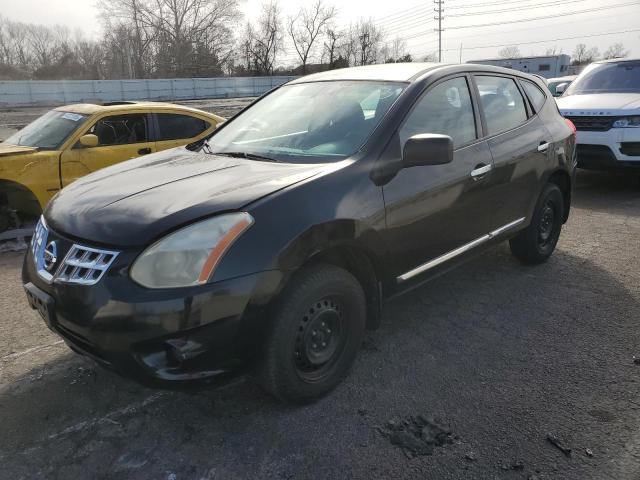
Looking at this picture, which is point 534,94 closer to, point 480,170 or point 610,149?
point 480,170

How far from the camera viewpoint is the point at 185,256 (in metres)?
2.17

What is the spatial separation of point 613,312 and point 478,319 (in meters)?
1.04

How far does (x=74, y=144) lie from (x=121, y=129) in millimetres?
647

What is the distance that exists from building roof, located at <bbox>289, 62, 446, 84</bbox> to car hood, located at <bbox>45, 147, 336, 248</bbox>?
1.03m

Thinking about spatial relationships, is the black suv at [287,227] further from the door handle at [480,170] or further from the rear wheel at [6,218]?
the rear wheel at [6,218]

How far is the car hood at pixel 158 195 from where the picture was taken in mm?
2248

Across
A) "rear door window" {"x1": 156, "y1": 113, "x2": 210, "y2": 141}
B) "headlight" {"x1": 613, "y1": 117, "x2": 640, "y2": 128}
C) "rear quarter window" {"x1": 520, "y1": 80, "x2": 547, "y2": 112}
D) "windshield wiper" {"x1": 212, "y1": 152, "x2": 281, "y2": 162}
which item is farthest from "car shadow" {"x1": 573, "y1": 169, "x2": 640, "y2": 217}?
"windshield wiper" {"x1": 212, "y1": 152, "x2": 281, "y2": 162}

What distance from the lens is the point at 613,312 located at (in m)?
3.78

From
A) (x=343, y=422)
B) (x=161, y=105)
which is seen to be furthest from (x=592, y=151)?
(x=343, y=422)

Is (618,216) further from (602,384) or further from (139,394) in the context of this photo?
(139,394)

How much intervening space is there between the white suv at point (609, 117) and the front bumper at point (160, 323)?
684 centimetres

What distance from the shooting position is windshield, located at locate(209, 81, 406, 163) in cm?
299

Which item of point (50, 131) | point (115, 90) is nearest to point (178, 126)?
point (50, 131)

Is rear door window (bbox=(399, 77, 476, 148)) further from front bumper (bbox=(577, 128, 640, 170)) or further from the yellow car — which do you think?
front bumper (bbox=(577, 128, 640, 170))
